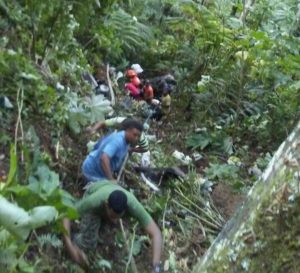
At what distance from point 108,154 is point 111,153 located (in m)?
0.03

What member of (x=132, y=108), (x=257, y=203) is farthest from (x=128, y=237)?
(x=257, y=203)

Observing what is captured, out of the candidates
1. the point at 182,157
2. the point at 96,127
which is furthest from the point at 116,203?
the point at 182,157

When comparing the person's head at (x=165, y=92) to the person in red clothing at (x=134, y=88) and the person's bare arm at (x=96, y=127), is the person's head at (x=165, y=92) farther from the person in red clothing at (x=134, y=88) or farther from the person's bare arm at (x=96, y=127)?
the person's bare arm at (x=96, y=127)

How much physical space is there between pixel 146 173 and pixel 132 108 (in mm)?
1609

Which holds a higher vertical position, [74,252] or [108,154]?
[108,154]

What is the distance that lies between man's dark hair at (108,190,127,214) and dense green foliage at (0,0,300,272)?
0.39 meters

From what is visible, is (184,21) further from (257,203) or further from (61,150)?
(257,203)

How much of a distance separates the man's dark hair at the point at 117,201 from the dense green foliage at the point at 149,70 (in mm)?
390

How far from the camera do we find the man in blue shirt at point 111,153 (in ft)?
21.0

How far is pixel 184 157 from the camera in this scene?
8680 mm

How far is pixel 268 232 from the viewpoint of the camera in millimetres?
1605

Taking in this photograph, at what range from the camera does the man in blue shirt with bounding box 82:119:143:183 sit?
6.41 metres

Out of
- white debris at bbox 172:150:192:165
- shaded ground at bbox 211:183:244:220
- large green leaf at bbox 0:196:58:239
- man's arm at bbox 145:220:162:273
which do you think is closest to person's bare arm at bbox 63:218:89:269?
man's arm at bbox 145:220:162:273

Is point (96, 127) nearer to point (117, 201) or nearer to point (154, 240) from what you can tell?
point (154, 240)
